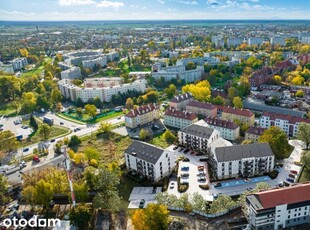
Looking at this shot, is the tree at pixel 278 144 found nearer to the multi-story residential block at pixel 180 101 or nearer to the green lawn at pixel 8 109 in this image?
the multi-story residential block at pixel 180 101

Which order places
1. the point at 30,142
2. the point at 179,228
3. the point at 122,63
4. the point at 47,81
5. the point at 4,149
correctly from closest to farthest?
the point at 179,228
the point at 4,149
the point at 30,142
the point at 47,81
the point at 122,63

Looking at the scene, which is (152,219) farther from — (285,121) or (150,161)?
(285,121)

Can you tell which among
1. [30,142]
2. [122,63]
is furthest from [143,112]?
[122,63]

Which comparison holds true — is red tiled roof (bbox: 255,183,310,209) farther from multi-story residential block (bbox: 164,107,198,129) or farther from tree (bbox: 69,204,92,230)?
multi-story residential block (bbox: 164,107,198,129)

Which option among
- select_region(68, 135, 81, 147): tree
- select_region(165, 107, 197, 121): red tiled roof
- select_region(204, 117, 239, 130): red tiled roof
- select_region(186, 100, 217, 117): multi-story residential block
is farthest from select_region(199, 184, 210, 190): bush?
select_region(186, 100, 217, 117): multi-story residential block

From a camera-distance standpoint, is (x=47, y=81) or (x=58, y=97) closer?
(x=58, y=97)

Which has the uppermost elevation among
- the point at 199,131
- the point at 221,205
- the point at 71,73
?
the point at 71,73

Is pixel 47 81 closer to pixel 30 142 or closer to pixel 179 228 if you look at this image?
pixel 30 142

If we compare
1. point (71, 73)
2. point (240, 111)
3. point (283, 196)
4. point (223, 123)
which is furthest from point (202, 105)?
point (71, 73)
